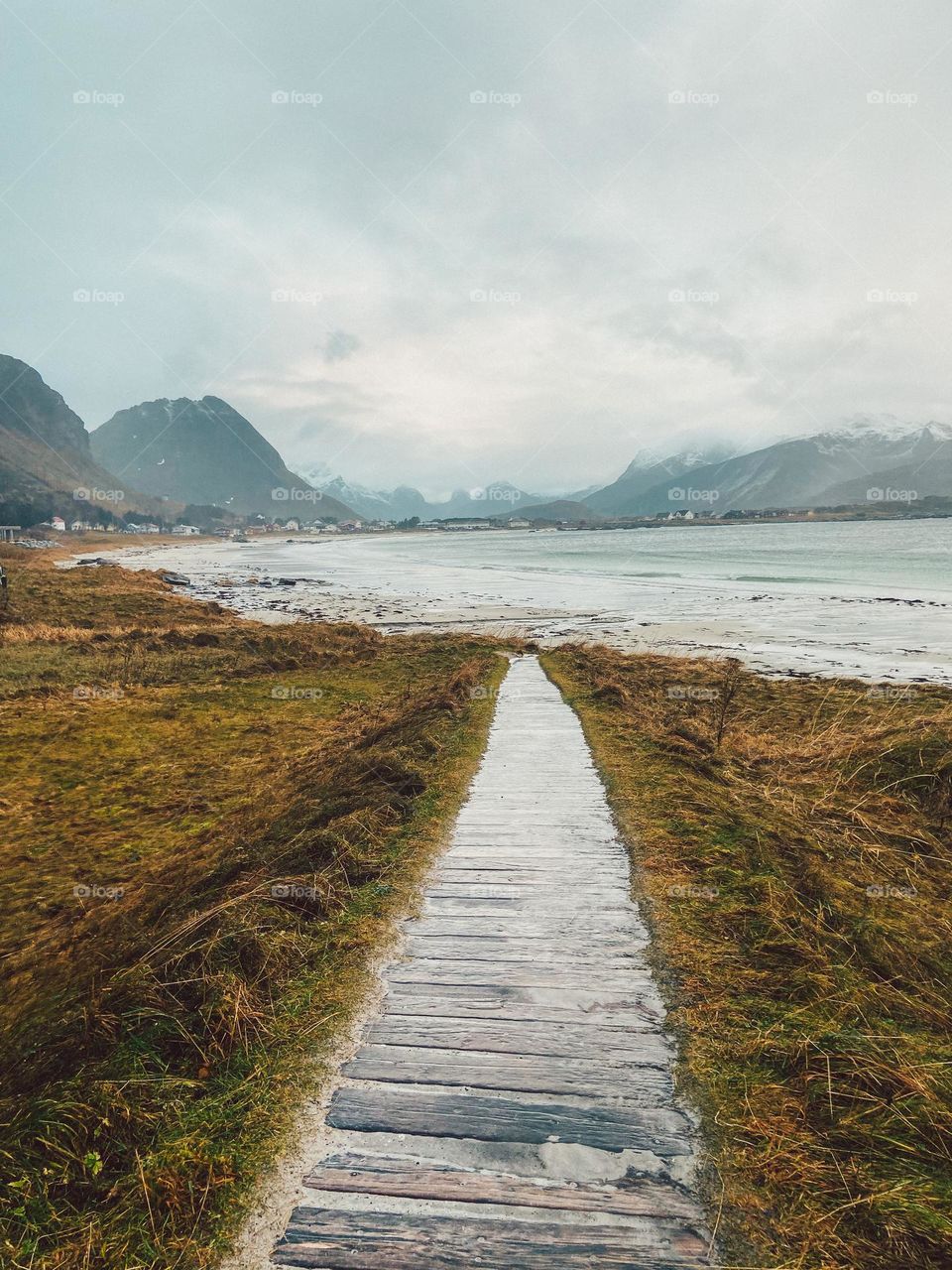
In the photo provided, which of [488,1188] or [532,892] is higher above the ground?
[488,1188]

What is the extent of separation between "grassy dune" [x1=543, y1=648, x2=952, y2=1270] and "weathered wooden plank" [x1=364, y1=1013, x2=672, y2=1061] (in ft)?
1.13

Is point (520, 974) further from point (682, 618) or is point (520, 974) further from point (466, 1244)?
point (682, 618)

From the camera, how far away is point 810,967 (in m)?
5.39

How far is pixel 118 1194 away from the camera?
10.9 feet

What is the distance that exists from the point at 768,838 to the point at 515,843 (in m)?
3.54

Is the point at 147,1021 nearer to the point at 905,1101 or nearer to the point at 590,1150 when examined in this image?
the point at 590,1150

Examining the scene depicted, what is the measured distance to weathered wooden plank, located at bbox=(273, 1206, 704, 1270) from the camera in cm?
298

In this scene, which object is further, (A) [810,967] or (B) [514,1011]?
(A) [810,967]

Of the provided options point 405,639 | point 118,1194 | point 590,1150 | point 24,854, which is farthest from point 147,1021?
point 405,639

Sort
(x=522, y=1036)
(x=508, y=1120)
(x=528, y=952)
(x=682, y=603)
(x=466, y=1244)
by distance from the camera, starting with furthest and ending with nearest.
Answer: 1. (x=682, y=603)
2. (x=528, y=952)
3. (x=522, y=1036)
4. (x=508, y=1120)
5. (x=466, y=1244)

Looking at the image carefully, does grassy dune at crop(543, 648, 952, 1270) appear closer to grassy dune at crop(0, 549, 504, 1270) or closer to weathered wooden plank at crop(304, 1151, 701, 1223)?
weathered wooden plank at crop(304, 1151, 701, 1223)

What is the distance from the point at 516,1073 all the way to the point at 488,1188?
0.87m

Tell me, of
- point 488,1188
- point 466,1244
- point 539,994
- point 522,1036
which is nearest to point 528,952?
point 539,994

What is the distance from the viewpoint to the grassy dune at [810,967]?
321 cm
